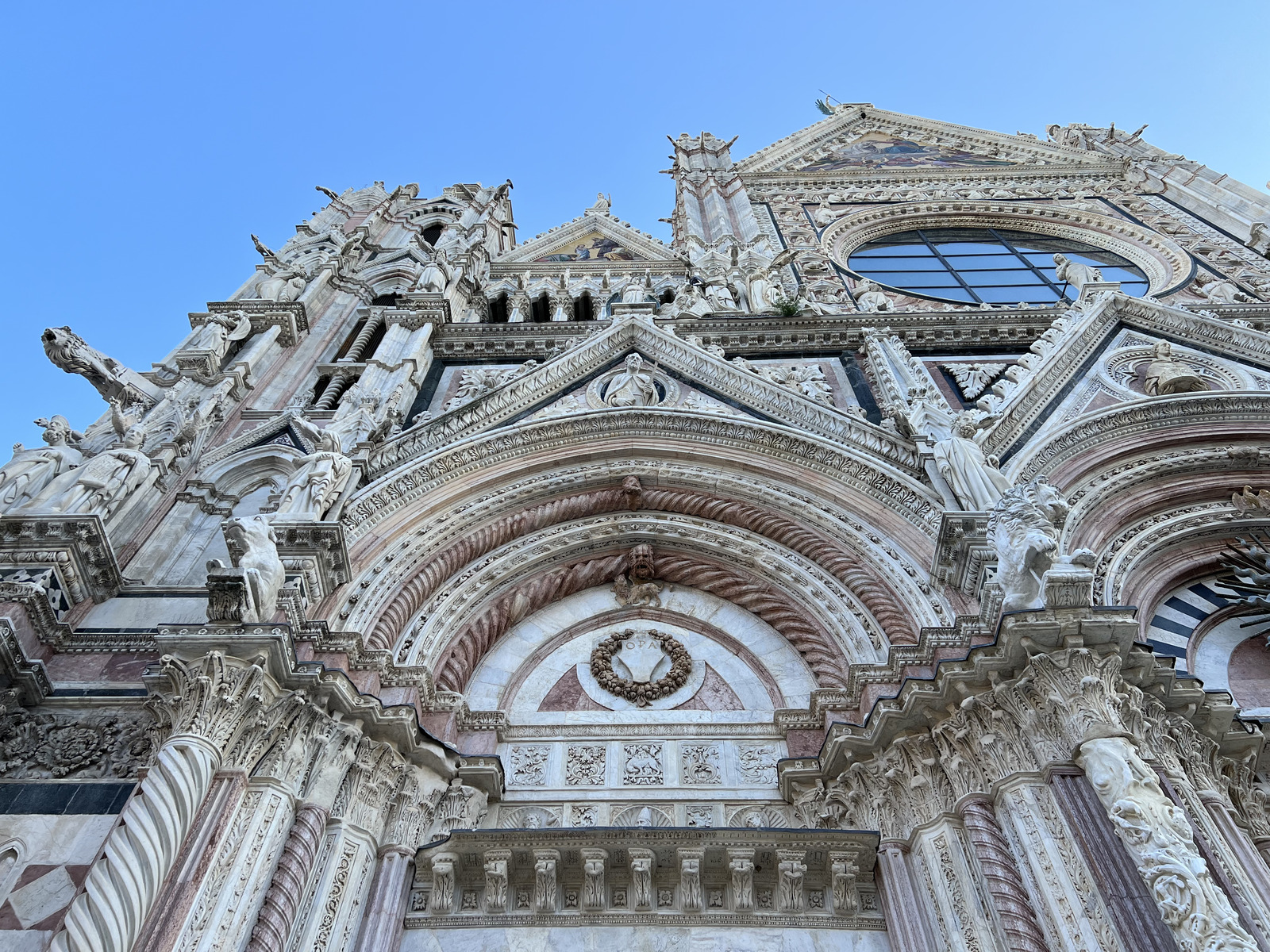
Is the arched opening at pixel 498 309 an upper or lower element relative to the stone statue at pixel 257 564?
upper

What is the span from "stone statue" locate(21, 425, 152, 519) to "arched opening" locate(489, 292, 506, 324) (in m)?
6.90

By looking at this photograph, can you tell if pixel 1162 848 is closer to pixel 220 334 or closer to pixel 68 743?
pixel 68 743

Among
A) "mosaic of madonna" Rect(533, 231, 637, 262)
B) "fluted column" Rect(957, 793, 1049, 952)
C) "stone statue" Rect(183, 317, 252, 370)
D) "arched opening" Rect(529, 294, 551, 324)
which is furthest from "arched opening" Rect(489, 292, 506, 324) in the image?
"fluted column" Rect(957, 793, 1049, 952)

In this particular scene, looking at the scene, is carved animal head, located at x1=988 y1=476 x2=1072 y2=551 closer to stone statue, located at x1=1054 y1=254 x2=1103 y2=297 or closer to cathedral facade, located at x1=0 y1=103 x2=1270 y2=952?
cathedral facade, located at x1=0 y1=103 x2=1270 y2=952

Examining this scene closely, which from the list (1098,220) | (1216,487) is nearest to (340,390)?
(1216,487)

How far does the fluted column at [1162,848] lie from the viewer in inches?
176

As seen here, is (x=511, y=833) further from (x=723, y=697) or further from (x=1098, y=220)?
(x=1098, y=220)

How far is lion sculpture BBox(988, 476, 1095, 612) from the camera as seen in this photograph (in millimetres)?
6098

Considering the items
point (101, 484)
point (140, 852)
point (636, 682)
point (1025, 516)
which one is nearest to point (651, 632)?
point (636, 682)

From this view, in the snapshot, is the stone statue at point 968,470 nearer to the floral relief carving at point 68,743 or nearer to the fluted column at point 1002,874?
the fluted column at point 1002,874

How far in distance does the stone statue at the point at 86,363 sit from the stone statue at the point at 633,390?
16.4ft

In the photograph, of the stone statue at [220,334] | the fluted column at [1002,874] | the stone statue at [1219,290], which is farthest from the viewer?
the stone statue at [1219,290]

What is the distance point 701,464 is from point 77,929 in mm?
6283

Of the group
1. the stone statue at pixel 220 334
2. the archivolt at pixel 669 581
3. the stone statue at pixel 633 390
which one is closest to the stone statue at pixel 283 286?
the stone statue at pixel 220 334
